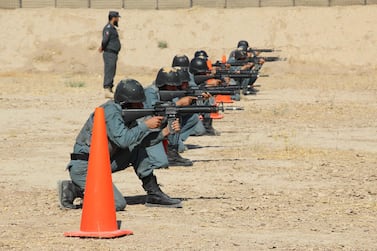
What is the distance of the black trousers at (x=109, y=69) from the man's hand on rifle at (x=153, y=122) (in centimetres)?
1800

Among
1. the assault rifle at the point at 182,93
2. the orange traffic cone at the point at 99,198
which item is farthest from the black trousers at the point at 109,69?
the orange traffic cone at the point at 99,198

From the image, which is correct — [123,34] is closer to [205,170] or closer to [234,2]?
[234,2]

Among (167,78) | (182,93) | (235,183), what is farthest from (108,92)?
(235,183)

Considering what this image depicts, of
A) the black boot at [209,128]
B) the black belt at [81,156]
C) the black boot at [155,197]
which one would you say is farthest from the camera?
the black boot at [209,128]

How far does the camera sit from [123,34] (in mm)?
53250

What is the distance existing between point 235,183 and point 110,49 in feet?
53.6

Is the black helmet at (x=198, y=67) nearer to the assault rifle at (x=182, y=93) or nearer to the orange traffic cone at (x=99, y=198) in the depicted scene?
the assault rifle at (x=182, y=93)

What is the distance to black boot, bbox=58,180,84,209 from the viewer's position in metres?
11.7

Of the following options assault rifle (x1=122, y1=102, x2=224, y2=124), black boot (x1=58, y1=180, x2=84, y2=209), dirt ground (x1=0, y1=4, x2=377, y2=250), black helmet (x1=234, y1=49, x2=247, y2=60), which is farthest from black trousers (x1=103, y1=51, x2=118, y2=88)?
black boot (x1=58, y1=180, x2=84, y2=209)

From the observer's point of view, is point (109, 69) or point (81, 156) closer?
point (81, 156)

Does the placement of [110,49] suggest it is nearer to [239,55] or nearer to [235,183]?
[239,55]

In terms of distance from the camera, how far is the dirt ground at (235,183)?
1001cm

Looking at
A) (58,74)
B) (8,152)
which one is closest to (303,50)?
(58,74)

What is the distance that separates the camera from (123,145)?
36.5ft
